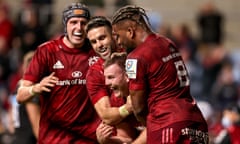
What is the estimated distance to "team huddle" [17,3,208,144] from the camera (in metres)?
9.36

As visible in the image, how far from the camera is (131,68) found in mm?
9289

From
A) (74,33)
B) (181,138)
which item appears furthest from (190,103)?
(74,33)

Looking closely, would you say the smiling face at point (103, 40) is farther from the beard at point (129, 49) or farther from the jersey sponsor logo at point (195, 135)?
the jersey sponsor logo at point (195, 135)

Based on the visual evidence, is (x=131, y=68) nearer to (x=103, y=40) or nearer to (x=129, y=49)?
(x=129, y=49)

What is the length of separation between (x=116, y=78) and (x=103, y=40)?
0.54m

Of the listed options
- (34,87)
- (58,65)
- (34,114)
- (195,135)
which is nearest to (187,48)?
(34,114)

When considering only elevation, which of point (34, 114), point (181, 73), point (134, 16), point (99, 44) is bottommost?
point (34, 114)

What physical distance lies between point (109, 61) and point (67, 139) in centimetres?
151

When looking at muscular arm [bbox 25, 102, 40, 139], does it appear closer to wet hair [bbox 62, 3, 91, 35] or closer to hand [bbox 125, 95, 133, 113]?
wet hair [bbox 62, 3, 91, 35]

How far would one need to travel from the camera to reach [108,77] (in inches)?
394

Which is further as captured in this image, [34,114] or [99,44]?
[34,114]

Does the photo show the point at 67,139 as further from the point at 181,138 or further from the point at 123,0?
the point at 123,0

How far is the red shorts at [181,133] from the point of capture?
9352 millimetres

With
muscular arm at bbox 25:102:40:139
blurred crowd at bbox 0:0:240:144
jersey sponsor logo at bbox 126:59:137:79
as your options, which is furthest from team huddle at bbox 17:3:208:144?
blurred crowd at bbox 0:0:240:144
